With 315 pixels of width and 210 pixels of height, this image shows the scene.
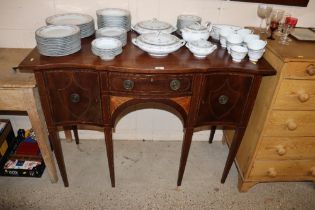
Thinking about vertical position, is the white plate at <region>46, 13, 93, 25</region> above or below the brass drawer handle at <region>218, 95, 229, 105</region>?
above

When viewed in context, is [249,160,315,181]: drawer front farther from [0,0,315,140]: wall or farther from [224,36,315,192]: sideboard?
[0,0,315,140]: wall

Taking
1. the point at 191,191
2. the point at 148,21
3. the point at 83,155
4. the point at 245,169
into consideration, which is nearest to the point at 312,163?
the point at 245,169

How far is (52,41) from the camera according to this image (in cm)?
122

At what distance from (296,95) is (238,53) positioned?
0.41 metres

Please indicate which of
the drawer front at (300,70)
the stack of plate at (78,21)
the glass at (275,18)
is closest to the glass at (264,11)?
the glass at (275,18)

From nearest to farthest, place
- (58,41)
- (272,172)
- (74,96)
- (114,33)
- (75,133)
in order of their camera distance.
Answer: (58,41) < (74,96) < (114,33) < (272,172) < (75,133)

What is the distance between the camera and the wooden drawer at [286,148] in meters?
1.54

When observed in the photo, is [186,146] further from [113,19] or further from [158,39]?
[113,19]

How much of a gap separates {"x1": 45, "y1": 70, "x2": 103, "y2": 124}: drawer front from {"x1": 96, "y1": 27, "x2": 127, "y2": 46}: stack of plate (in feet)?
0.91

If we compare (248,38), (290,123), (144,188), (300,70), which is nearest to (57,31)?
(248,38)

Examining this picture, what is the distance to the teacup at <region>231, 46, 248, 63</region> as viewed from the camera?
130 centimetres

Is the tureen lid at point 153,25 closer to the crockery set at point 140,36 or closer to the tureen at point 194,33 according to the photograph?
the crockery set at point 140,36

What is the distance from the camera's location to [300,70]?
1.30 m

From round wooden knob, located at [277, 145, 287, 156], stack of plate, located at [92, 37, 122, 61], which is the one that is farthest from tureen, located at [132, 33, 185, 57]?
round wooden knob, located at [277, 145, 287, 156]
